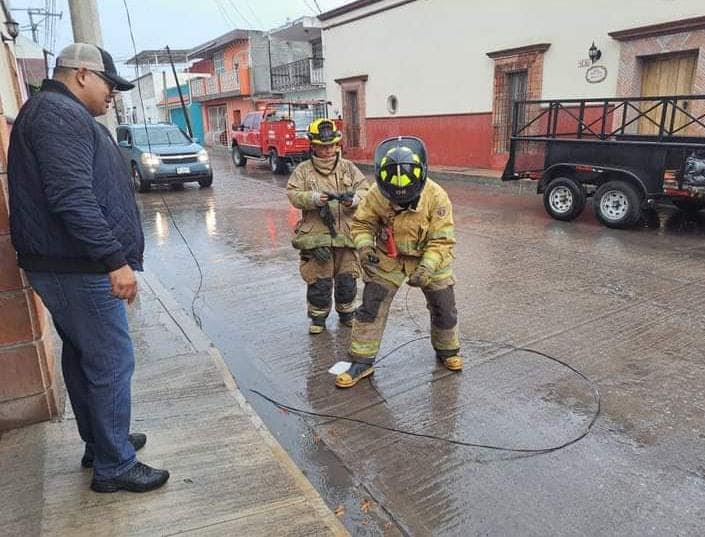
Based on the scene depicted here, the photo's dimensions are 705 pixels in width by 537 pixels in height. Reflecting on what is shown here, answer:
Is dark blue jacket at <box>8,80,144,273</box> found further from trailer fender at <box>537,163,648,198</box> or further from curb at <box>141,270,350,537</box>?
trailer fender at <box>537,163,648,198</box>

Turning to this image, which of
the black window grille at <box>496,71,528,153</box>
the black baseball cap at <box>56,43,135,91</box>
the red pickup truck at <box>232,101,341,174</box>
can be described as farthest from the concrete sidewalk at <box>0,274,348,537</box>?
the red pickup truck at <box>232,101,341,174</box>

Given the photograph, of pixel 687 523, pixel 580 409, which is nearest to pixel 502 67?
pixel 580 409

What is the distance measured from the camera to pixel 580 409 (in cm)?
346

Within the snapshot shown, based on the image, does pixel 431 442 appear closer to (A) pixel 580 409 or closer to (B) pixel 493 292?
(A) pixel 580 409

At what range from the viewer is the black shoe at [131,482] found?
2.43 metres

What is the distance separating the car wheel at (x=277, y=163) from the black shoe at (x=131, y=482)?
15.4 m

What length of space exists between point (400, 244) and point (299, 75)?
26876 mm

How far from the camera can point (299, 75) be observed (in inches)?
1123

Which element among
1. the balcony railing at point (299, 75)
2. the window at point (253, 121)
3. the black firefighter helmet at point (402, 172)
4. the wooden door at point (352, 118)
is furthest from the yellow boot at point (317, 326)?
the balcony railing at point (299, 75)

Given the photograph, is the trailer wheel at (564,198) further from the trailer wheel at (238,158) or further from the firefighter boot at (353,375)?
the trailer wheel at (238,158)

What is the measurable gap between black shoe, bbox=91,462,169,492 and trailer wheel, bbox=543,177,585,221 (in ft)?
26.6

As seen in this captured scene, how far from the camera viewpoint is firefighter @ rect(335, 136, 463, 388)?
3.39m

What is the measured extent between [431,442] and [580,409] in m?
1.02

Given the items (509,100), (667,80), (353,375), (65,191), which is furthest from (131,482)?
(509,100)
